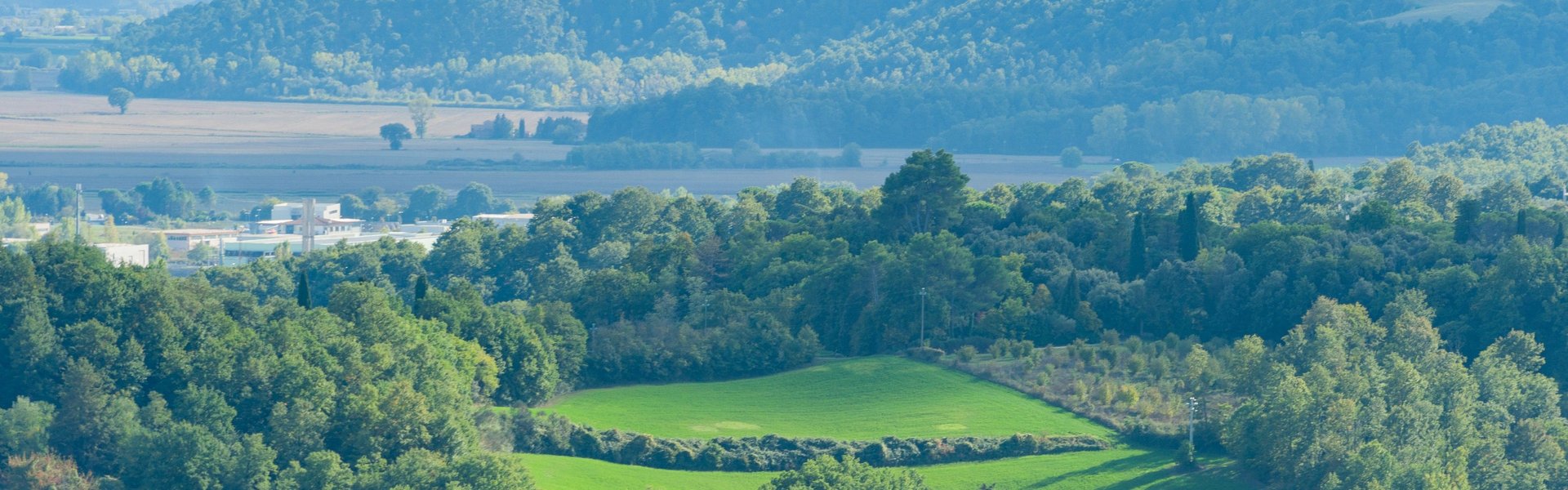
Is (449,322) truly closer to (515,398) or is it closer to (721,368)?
(515,398)

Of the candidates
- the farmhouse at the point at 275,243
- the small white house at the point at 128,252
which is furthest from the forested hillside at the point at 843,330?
the farmhouse at the point at 275,243

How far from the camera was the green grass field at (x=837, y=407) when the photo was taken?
80.4 m

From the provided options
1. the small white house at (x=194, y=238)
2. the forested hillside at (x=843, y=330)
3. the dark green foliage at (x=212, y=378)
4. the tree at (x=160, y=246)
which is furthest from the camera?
the small white house at (x=194, y=238)

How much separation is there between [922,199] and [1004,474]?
29.5m

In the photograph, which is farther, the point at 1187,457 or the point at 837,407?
the point at 837,407

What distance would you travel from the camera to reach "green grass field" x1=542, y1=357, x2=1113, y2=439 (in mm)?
80438

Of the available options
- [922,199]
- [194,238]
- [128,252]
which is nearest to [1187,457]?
[922,199]

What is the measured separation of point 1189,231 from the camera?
100000 millimetres

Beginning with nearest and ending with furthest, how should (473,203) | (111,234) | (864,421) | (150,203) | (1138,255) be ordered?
(864,421) → (1138,255) → (111,234) → (150,203) → (473,203)

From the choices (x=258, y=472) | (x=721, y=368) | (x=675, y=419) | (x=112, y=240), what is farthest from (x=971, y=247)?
(x=112, y=240)

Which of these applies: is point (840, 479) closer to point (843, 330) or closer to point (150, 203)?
point (843, 330)

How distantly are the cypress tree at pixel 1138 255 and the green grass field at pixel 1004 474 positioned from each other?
21252 mm

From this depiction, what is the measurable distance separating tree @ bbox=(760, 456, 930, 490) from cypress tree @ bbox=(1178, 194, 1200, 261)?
3260 centimetres

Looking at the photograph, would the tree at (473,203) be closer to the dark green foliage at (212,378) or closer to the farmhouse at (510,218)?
the farmhouse at (510,218)
